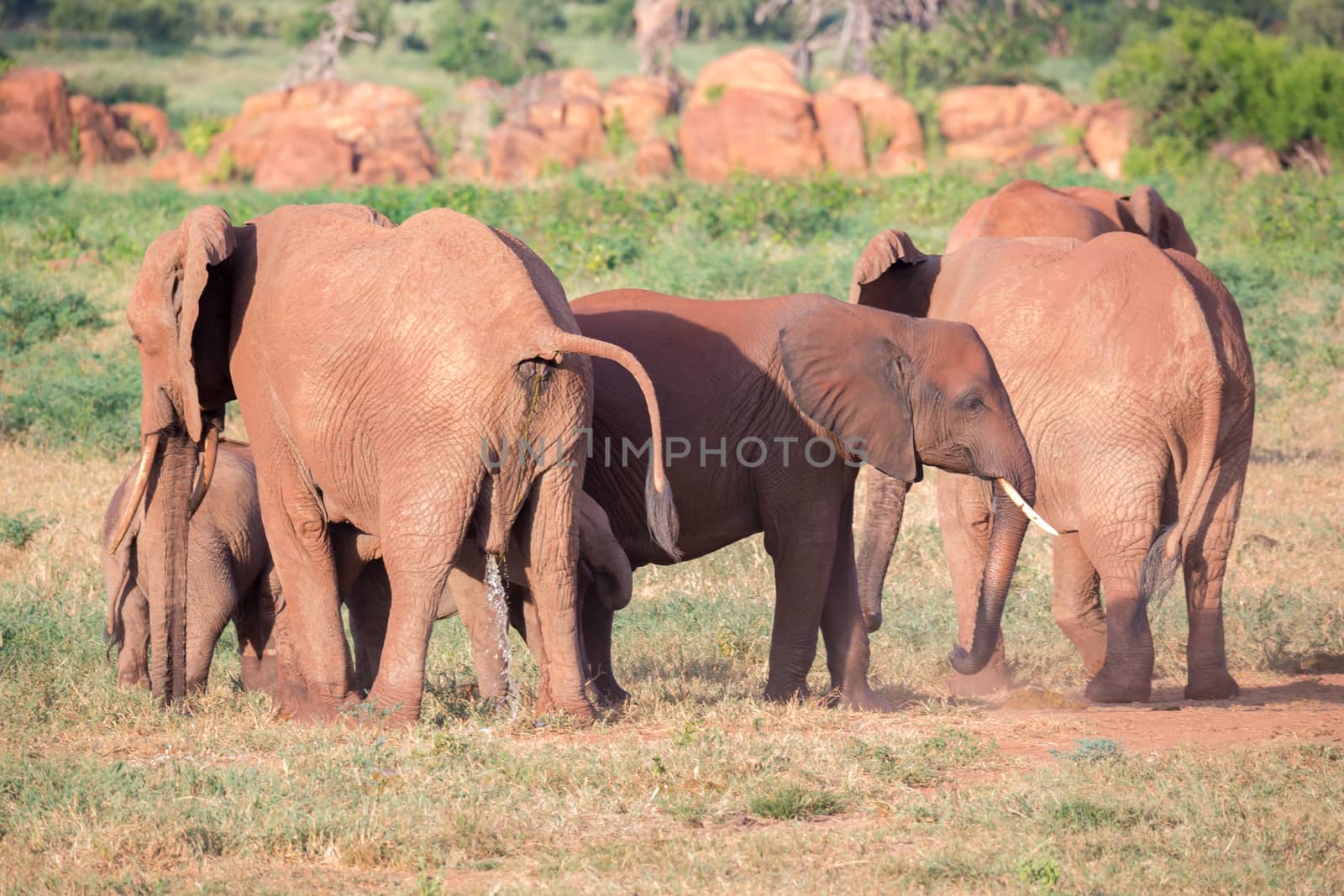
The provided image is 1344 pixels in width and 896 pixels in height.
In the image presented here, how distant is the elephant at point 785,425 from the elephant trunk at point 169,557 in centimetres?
149

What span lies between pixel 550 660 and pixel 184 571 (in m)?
1.60

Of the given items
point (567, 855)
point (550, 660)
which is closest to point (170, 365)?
point (550, 660)

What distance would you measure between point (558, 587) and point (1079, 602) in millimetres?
2761

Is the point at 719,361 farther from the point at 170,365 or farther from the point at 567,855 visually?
the point at 567,855

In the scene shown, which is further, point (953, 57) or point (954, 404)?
point (953, 57)

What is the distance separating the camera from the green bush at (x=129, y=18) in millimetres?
39500

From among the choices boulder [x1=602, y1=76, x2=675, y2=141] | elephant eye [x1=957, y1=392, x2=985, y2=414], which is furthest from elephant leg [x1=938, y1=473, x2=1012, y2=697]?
boulder [x1=602, y1=76, x2=675, y2=141]

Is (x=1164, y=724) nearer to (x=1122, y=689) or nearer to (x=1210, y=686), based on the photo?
(x=1122, y=689)

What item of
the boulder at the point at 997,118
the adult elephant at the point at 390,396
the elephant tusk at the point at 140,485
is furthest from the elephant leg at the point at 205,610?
the boulder at the point at 997,118

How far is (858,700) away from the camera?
254 inches

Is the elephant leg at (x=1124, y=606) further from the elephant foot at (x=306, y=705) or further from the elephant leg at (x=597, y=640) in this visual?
the elephant foot at (x=306, y=705)

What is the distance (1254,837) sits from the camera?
181 inches

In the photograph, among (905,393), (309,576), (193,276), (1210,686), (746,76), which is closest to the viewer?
(193,276)

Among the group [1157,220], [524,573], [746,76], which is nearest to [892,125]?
[746,76]
